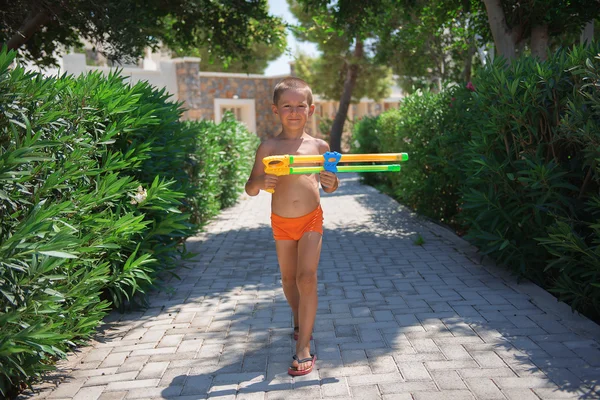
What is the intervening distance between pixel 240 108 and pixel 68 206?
95.9ft

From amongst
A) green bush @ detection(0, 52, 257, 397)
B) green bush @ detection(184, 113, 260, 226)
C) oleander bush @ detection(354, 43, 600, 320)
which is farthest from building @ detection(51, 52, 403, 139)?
green bush @ detection(0, 52, 257, 397)

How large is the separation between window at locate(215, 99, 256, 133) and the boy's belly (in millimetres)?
27404

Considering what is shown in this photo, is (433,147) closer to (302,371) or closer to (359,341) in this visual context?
(359,341)

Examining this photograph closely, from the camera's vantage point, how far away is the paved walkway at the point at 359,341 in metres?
3.35

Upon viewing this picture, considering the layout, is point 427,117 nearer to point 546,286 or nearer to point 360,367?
point 546,286

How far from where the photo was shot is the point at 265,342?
4.18 meters

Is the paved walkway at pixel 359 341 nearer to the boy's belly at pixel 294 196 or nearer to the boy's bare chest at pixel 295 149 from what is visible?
the boy's belly at pixel 294 196

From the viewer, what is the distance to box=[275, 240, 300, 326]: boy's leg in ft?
12.8

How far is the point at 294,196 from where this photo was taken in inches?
148

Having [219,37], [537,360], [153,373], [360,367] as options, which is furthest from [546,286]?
[219,37]

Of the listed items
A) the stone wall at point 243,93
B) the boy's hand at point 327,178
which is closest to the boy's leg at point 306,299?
the boy's hand at point 327,178

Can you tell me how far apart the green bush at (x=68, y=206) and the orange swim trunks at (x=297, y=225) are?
1191mm

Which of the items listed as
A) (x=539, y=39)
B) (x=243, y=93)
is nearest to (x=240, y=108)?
(x=243, y=93)

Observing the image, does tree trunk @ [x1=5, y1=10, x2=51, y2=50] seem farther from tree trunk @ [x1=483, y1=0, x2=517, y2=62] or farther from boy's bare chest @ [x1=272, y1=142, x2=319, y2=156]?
tree trunk @ [x1=483, y1=0, x2=517, y2=62]
